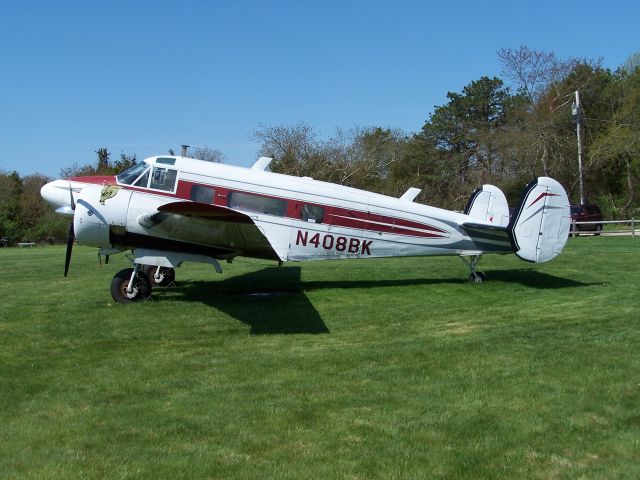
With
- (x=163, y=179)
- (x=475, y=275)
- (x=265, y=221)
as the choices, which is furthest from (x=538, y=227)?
(x=163, y=179)

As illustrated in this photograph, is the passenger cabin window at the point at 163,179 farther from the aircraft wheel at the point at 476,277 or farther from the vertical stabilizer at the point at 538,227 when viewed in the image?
the vertical stabilizer at the point at 538,227

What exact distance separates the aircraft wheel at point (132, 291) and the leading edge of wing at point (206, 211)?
236 centimetres

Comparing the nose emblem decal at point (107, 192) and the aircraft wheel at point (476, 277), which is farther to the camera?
the aircraft wheel at point (476, 277)

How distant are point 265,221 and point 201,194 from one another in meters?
1.48

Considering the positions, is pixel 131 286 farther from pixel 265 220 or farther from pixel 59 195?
pixel 265 220

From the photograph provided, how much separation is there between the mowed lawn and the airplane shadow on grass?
0.11 meters

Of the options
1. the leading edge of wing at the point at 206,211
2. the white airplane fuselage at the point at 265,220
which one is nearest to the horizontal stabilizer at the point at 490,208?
the white airplane fuselage at the point at 265,220

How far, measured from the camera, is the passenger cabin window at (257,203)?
13.0m

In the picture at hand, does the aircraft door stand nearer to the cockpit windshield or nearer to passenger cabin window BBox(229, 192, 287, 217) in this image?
passenger cabin window BBox(229, 192, 287, 217)

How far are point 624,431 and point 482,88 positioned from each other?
193ft

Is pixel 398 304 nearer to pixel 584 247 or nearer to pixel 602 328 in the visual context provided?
pixel 602 328

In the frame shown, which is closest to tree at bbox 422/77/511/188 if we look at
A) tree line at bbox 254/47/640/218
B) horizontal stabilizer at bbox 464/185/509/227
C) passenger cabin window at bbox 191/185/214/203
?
tree line at bbox 254/47/640/218

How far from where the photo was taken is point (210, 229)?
1191cm

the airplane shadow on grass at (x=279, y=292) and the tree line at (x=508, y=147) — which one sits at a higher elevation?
the tree line at (x=508, y=147)
